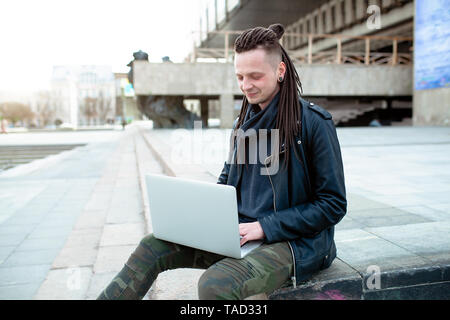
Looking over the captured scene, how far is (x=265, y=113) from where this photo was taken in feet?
6.00

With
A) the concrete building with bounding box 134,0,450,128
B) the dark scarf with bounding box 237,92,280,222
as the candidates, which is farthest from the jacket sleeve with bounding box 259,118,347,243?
the concrete building with bounding box 134,0,450,128

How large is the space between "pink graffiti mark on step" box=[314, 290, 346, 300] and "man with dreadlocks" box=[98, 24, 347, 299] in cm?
12

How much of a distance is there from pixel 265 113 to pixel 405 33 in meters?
27.4

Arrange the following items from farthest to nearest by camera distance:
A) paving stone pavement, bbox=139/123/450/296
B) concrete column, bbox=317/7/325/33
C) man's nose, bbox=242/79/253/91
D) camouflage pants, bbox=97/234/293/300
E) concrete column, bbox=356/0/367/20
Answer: concrete column, bbox=317/7/325/33
concrete column, bbox=356/0/367/20
paving stone pavement, bbox=139/123/450/296
man's nose, bbox=242/79/253/91
camouflage pants, bbox=97/234/293/300

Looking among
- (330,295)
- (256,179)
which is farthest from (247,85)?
(330,295)

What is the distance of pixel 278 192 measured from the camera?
70.0 inches

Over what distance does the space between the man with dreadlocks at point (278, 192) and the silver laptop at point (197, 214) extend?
77mm

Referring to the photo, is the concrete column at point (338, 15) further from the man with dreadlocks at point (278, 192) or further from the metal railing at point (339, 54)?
the man with dreadlocks at point (278, 192)

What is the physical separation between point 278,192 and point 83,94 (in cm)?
9718

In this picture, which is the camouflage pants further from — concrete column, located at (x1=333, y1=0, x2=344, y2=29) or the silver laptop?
concrete column, located at (x1=333, y1=0, x2=344, y2=29)

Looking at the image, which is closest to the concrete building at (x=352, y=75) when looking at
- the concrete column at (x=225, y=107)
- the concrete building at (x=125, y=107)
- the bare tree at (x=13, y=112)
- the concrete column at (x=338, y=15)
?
the concrete column at (x=225, y=107)

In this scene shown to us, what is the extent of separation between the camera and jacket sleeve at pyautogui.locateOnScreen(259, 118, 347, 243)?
170cm

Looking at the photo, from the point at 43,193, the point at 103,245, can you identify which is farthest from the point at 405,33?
the point at 103,245

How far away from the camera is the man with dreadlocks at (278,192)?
170cm
